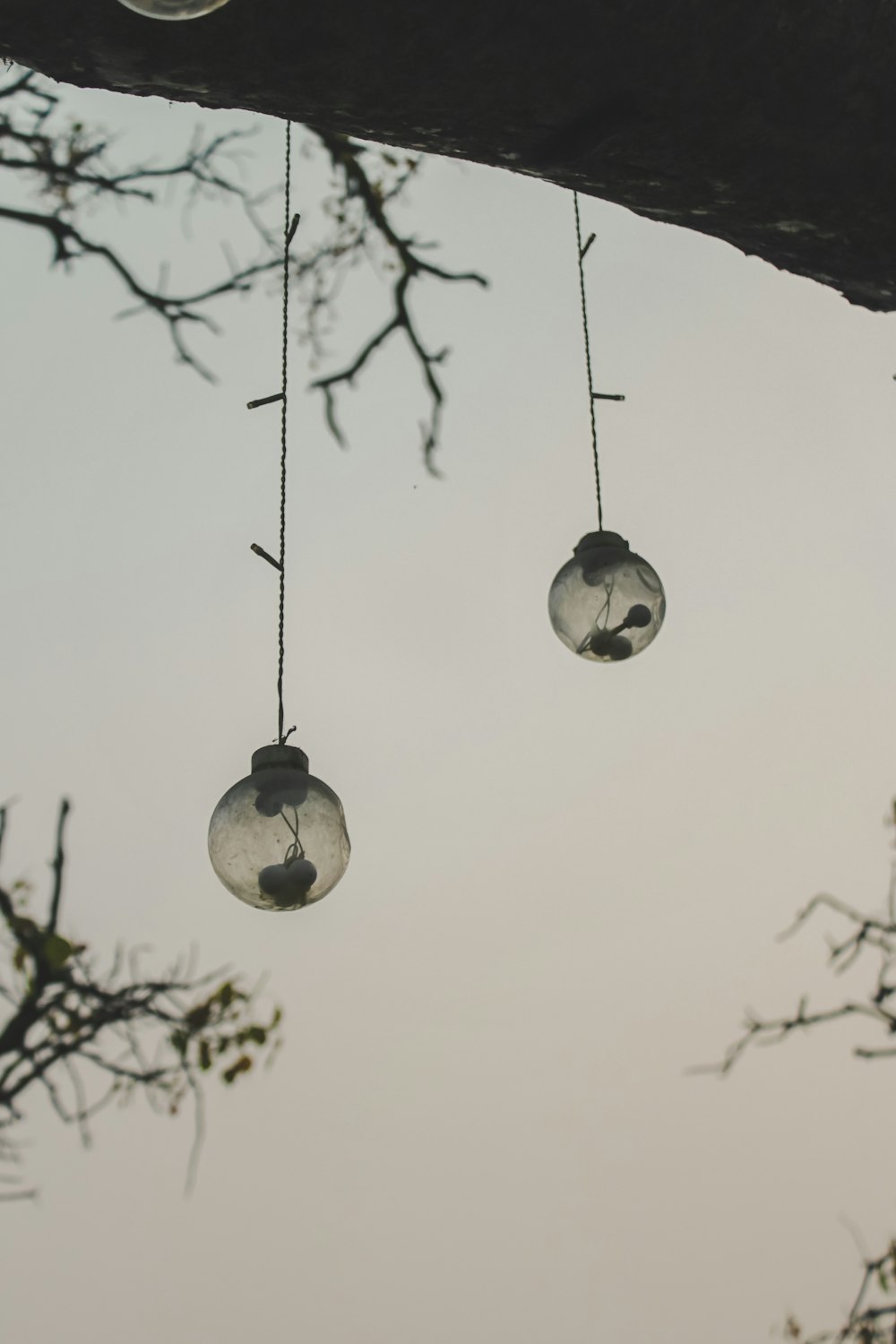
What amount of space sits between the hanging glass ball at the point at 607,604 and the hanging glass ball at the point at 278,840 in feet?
3.28

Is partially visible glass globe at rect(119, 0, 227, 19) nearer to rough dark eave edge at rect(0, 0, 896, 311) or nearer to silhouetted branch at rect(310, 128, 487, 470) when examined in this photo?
rough dark eave edge at rect(0, 0, 896, 311)

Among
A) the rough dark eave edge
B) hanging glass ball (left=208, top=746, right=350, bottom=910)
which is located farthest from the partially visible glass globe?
hanging glass ball (left=208, top=746, right=350, bottom=910)

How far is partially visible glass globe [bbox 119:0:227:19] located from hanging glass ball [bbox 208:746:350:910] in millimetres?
1771

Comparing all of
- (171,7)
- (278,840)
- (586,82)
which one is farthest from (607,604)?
(171,7)

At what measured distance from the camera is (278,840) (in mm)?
2814

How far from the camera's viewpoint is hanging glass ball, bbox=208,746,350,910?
2797 millimetres

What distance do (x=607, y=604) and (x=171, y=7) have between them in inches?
89.7

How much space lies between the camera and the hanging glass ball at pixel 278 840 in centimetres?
280

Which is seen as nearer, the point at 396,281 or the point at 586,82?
the point at 586,82

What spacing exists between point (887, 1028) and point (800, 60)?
3.37 metres

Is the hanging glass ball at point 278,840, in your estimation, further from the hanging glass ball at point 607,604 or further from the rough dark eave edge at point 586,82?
the rough dark eave edge at point 586,82

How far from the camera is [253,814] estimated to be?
9.35ft

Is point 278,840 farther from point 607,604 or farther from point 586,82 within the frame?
point 586,82

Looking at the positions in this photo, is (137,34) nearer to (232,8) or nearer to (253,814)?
(232,8)
